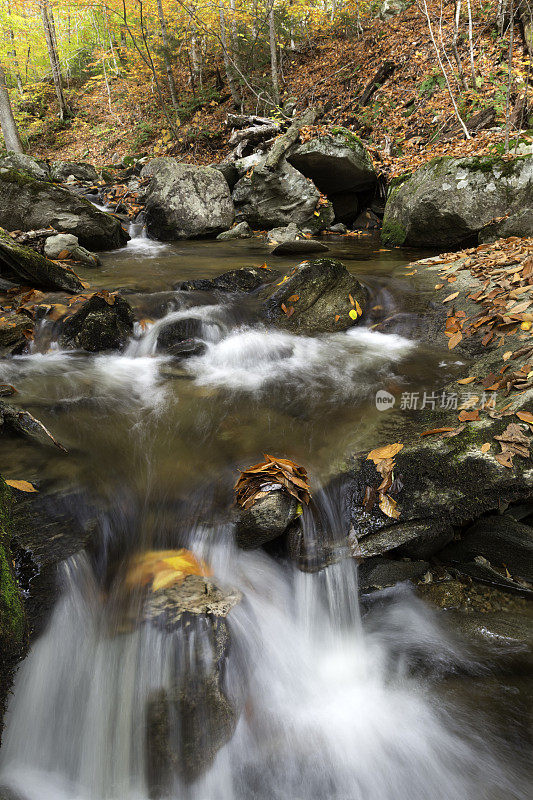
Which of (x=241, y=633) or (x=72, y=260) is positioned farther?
(x=72, y=260)

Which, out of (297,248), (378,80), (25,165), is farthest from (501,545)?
(25,165)

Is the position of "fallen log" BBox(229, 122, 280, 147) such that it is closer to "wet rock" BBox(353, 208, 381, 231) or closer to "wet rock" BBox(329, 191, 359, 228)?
"wet rock" BBox(329, 191, 359, 228)

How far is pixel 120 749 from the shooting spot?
6.56 feet

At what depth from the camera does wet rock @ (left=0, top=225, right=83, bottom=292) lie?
5.53 m

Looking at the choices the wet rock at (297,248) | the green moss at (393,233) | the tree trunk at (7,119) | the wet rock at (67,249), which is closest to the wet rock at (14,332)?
the wet rock at (67,249)

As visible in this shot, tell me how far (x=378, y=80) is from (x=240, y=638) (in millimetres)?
16283

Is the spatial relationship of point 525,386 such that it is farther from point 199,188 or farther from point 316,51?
point 316,51

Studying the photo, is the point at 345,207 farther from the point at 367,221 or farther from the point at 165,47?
the point at 165,47

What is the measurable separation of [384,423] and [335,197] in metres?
10.2

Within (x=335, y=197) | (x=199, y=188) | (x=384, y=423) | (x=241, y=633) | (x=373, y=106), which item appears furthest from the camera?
(x=373, y=106)

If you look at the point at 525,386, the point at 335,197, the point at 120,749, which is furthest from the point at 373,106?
the point at 120,749

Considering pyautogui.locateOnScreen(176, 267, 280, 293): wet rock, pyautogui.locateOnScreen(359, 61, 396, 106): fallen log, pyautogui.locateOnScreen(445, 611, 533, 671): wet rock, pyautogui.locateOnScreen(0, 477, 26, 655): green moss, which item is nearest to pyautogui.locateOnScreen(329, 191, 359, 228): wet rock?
pyautogui.locateOnScreen(359, 61, 396, 106): fallen log

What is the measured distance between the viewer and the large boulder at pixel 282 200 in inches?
428

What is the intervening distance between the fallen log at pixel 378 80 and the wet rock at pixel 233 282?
10756 mm
